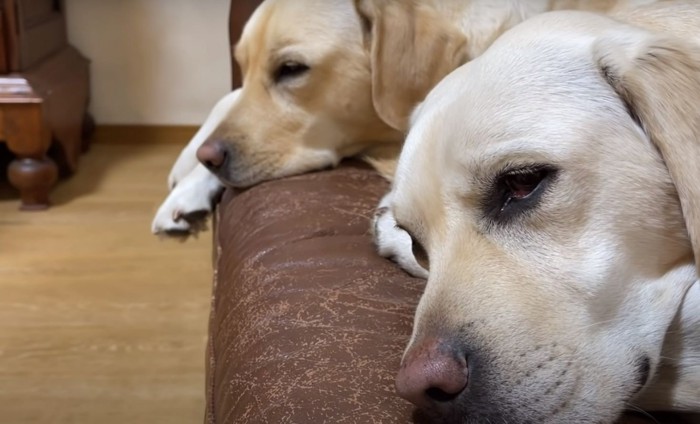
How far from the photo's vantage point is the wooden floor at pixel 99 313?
1.99 m

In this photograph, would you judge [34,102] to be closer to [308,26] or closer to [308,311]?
[308,26]

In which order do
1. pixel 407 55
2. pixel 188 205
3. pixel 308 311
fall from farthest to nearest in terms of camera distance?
pixel 188 205 < pixel 407 55 < pixel 308 311

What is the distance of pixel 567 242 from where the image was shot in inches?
37.4

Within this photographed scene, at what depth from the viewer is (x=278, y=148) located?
194cm

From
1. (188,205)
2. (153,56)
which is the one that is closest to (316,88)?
(188,205)

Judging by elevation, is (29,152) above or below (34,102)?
below

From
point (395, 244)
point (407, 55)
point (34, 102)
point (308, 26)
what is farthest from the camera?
point (34, 102)

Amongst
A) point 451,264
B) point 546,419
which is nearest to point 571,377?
point 546,419

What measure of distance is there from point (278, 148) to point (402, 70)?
37 cm

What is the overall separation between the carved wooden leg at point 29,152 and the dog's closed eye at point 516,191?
2412 mm

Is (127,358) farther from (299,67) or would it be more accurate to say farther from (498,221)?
(498,221)

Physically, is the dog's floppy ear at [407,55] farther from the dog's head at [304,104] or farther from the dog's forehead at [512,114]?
the dog's forehead at [512,114]

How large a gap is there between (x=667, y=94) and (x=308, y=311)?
0.57m

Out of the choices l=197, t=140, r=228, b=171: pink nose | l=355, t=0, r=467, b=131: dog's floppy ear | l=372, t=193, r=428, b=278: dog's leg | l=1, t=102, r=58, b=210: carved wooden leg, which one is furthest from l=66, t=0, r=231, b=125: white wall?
l=372, t=193, r=428, b=278: dog's leg
